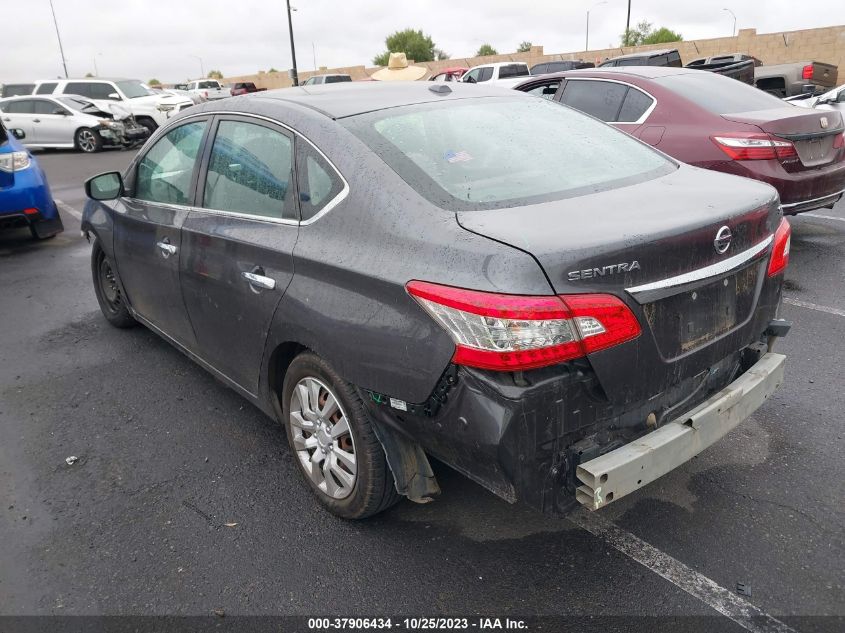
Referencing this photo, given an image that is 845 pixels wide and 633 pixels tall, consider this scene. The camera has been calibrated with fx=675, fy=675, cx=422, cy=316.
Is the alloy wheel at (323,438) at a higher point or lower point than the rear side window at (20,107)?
lower

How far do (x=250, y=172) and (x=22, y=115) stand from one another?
18904 mm

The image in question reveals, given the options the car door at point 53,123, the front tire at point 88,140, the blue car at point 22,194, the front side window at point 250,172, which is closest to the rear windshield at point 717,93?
the front side window at point 250,172

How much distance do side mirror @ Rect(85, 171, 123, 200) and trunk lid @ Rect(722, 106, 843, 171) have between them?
476cm

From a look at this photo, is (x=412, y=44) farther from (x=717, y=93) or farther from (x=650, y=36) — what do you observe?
(x=717, y=93)

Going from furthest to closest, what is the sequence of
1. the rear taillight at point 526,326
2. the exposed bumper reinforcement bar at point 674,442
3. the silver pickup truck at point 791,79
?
the silver pickup truck at point 791,79 → the exposed bumper reinforcement bar at point 674,442 → the rear taillight at point 526,326

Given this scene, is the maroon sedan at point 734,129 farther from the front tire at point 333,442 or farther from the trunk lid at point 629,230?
the front tire at point 333,442

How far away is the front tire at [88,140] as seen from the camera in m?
17.7

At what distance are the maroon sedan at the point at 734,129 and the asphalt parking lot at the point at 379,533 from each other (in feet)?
6.91

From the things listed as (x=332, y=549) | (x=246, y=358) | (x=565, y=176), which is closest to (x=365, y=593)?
(x=332, y=549)

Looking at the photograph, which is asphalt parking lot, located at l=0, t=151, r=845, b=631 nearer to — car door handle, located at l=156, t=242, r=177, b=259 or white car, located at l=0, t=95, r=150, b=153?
car door handle, located at l=156, t=242, r=177, b=259

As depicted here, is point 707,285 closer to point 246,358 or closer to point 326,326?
point 326,326

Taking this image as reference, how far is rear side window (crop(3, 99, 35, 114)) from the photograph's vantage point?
18.3 meters

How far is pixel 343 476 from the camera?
2.75m

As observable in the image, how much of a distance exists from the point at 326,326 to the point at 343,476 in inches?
26.0
